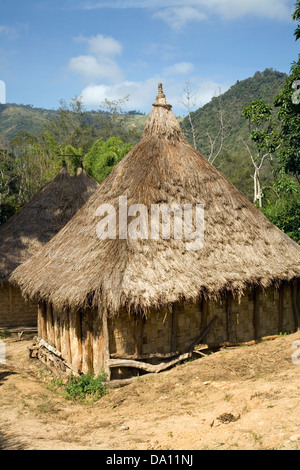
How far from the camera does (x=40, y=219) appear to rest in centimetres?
1566

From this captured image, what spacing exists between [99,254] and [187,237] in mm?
2019

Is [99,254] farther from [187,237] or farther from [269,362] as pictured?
[269,362]

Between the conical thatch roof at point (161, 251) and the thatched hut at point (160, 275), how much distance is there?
26 millimetres

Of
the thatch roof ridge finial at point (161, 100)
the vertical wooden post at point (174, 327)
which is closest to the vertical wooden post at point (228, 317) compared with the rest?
the vertical wooden post at point (174, 327)

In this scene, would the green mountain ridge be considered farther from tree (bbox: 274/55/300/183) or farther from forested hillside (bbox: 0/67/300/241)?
tree (bbox: 274/55/300/183)

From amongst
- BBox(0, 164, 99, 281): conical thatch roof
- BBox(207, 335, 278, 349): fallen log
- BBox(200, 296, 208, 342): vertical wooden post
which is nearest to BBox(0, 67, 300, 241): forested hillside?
BBox(0, 164, 99, 281): conical thatch roof

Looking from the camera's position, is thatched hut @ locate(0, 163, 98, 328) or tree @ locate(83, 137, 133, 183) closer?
thatched hut @ locate(0, 163, 98, 328)

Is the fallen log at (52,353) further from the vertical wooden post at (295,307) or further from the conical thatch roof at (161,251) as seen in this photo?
the vertical wooden post at (295,307)

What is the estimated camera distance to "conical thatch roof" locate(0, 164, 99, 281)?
14.7 m

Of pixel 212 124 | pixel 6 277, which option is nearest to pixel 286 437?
pixel 6 277

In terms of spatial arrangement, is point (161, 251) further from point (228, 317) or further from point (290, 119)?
point (290, 119)

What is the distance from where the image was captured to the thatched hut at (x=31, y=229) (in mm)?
14594

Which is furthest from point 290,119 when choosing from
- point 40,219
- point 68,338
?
point 68,338

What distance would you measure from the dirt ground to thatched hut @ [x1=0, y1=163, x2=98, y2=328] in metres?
4.57
